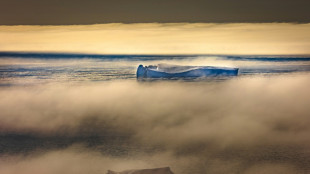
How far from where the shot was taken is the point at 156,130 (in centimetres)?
1140

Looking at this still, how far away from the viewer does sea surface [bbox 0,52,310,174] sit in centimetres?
823

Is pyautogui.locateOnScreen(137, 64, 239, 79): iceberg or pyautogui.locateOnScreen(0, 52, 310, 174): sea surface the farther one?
pyautogui.locateOnScreen(137, 64, 239, 79): iceberg

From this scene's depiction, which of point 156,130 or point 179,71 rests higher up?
point 179,71

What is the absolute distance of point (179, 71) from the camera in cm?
2352

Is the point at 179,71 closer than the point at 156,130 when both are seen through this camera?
No

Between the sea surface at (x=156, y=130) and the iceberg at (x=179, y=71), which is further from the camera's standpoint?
the iceberg at (x=179, y=71)

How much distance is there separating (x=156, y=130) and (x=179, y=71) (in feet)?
40.5

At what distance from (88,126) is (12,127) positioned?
202cm

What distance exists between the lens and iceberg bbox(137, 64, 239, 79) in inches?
906

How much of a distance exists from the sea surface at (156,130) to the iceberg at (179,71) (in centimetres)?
276

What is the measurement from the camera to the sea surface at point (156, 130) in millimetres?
8227

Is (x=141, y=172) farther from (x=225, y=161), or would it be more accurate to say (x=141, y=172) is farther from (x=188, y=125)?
(x=188, y=125)

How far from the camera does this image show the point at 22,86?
2158 centimetres

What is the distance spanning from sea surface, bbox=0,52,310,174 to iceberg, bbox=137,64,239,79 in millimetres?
2757
